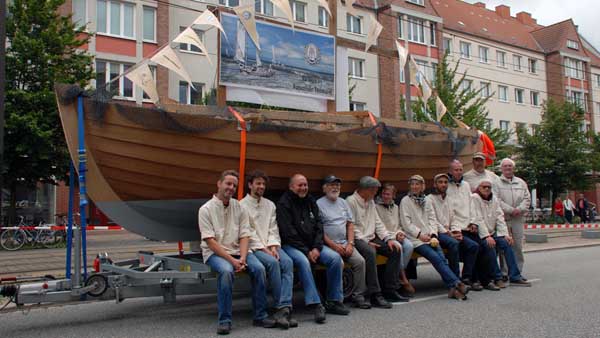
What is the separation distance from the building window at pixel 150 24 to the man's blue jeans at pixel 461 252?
1945 centimetres

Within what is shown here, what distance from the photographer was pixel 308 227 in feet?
18.6

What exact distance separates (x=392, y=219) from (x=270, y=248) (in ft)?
6.16

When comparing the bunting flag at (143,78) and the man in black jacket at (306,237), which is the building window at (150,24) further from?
the man in black jacket at (306,237)

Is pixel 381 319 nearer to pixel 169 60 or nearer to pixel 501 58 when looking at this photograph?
pixel 169 60

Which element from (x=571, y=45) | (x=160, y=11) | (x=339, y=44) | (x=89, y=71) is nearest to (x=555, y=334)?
(x=339, y=44)

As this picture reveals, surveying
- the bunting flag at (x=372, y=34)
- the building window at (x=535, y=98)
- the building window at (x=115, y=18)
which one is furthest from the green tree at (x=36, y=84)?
the building window at (x=535, y=98)

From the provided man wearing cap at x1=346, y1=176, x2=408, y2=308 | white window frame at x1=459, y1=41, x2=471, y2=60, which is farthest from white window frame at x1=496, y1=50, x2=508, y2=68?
man wearing cap at x1=346, y1=176, x2=408, y2=308

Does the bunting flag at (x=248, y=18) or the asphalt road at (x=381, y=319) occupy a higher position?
the bunting flag at (x=248, y=18)

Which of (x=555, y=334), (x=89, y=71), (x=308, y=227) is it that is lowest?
(x=555, y=334)

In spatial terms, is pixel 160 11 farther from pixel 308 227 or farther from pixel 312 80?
pixel 308 227

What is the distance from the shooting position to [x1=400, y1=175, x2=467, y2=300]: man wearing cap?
20.8 ft

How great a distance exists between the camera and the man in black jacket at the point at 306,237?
5520 mm

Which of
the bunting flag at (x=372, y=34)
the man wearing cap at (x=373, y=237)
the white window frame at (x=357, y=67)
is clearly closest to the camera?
the man wearing cap at (x=373, y=237)

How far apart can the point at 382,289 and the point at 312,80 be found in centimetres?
281
